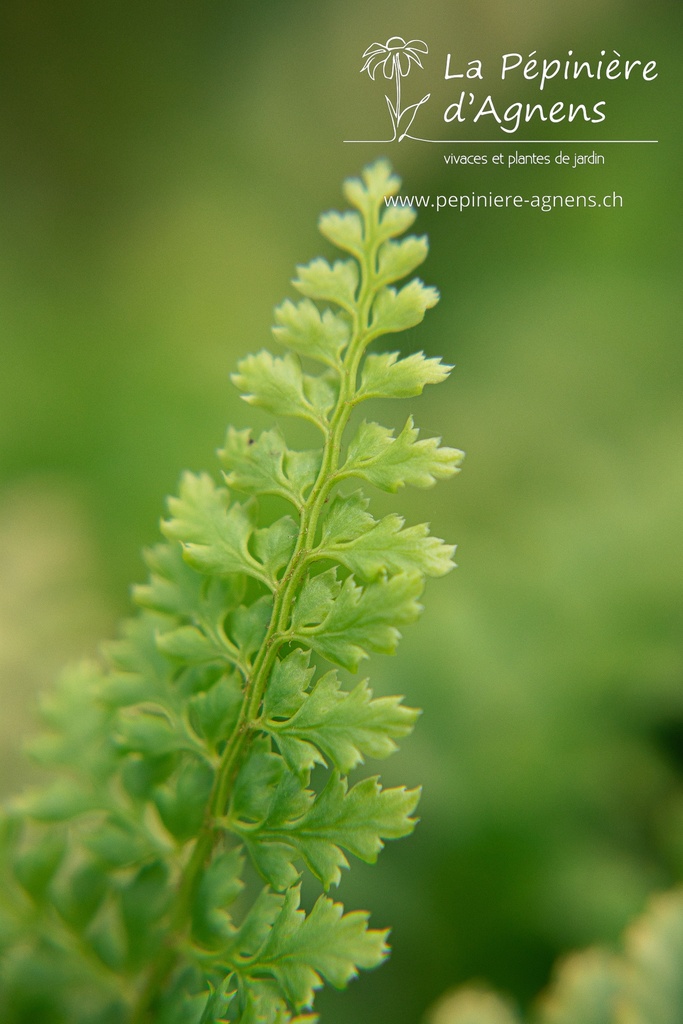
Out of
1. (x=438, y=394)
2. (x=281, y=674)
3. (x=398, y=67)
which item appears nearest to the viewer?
(x=281, y=674)

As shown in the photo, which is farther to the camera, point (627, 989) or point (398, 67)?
point (398, 67)

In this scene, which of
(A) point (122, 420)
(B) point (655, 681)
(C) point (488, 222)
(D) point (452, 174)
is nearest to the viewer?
(D) point (452, 174)

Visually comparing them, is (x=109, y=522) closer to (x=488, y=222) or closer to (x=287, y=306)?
(x=488, y=222)

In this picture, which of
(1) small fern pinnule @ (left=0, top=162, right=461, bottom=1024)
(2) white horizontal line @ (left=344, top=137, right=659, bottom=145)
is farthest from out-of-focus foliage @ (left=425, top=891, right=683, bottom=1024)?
(2) white horizontal line @ (left=344, top=137, right=659, bottom=145)

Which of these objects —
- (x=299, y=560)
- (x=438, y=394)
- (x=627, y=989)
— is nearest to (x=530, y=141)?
(x=438, y=394)

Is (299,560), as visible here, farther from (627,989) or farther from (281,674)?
(627,989)

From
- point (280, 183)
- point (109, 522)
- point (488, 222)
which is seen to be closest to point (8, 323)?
point (280, 183)
